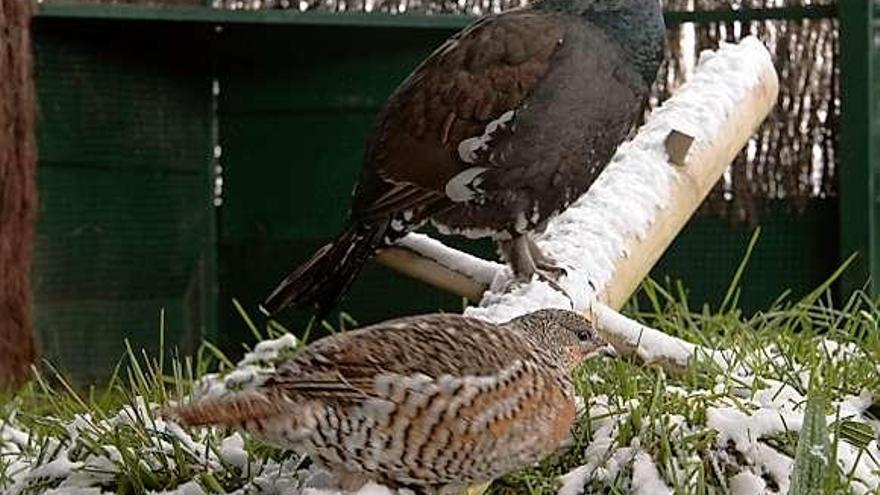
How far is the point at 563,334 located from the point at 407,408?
0.36 meters

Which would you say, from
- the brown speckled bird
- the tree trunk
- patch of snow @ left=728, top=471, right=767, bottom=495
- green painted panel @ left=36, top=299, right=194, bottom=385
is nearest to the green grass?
patch of snow @ left=728, top=471, right=767, bottom=495

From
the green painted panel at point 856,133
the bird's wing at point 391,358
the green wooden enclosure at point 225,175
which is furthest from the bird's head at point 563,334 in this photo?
the green painted panel at point 856,133

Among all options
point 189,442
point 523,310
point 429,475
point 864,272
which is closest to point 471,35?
point 523,310

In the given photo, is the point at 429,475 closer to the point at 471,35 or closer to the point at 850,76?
the point at 471,35

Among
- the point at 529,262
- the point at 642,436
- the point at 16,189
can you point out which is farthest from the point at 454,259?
the point at 16,189

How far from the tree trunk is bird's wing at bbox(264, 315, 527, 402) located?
3.07 m

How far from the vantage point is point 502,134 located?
9.77 ft

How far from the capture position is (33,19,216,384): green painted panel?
17.0 feet

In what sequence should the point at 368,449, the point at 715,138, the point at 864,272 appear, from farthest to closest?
the point at 864,272 → the point at 715,138 → the point at 368,449

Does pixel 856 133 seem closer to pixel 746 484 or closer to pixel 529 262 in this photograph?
pixel 529 262

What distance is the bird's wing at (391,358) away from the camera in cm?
195

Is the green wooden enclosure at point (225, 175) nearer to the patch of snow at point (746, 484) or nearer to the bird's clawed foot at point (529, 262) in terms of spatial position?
the bird's clawed foot at point (529, 262)

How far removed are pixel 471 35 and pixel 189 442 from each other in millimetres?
1068

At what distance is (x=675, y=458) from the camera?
7.40 feet
